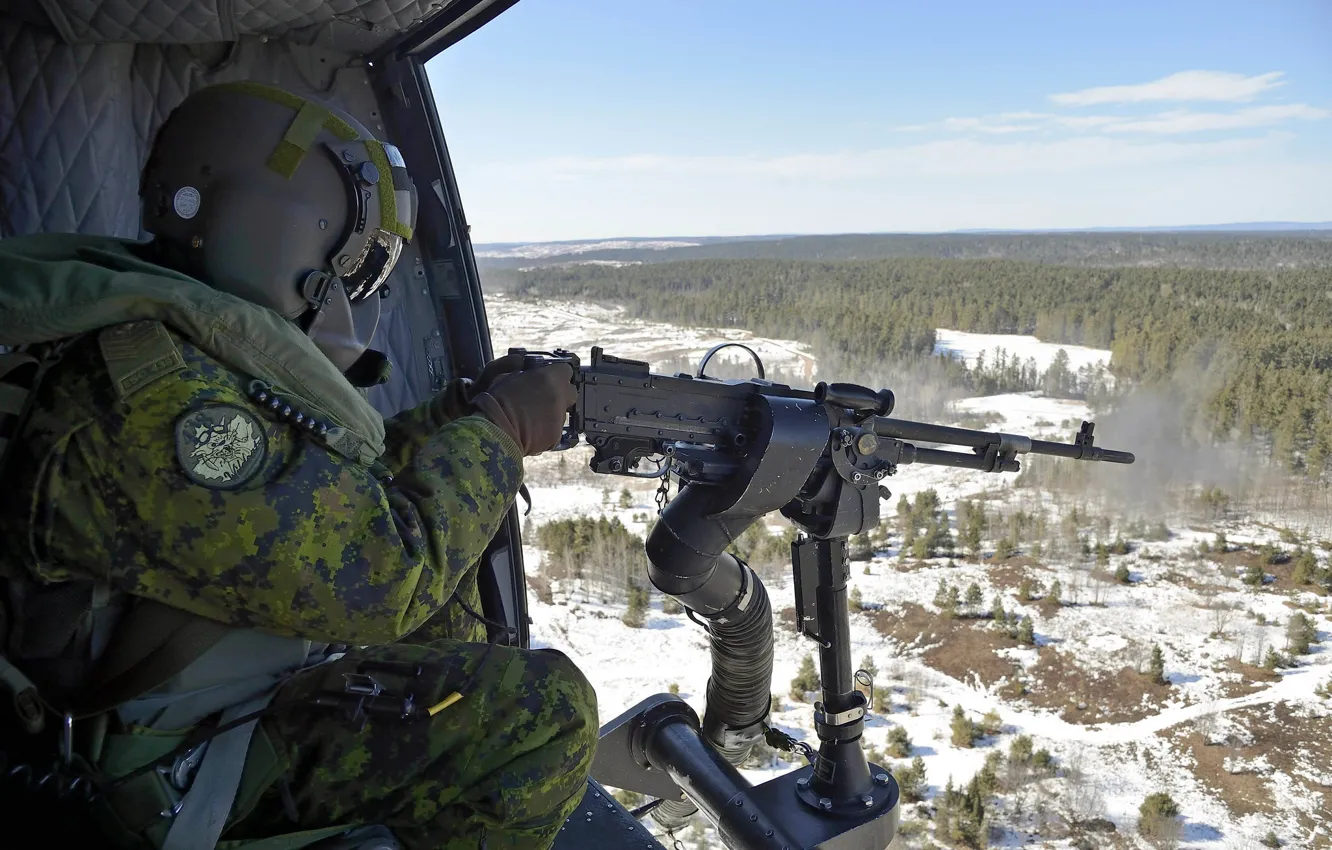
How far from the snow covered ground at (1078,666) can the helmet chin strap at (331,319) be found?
546cm

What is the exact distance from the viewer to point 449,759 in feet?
5.50

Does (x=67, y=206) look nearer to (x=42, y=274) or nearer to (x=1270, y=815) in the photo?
(x=42, y=274)

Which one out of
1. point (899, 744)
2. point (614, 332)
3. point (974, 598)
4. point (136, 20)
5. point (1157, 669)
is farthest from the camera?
point (614, 332)

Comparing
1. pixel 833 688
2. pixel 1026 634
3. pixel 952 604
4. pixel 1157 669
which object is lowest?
pixel 1157 669

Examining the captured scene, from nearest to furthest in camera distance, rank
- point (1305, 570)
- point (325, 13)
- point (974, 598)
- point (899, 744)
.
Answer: point (325, 13), point (899, 744), point (974, 598), point (1305, 570)

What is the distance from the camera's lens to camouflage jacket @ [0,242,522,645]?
1.33 metres

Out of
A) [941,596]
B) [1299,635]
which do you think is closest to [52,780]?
[941,596]

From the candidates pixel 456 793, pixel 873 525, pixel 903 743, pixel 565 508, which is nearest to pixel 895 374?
pixel 565 508

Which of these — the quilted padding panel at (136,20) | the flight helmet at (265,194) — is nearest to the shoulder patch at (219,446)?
the flight helmet at (265,194)

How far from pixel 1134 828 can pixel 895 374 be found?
1239cm

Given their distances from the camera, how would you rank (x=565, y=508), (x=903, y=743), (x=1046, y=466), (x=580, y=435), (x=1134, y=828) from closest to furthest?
(x=580, y=435) < (x=1134, y=828) < (x=903, y=743) < (x=565, y=508) < (x=1046, y=466)

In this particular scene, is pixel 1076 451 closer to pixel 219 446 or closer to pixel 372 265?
pixel 372 265

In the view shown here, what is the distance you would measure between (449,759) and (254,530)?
608mm

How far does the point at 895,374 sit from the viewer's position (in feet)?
64.0
